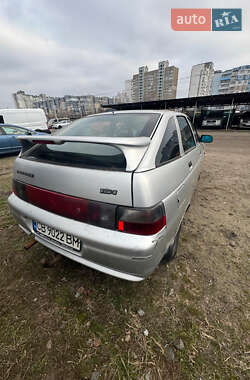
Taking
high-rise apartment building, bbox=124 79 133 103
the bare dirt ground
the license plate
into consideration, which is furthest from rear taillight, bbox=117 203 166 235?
high-rise apartment building, bbox=124 79 133 103

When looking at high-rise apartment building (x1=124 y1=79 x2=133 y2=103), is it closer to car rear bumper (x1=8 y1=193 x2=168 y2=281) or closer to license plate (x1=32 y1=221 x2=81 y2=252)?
license plate (x1=32 y1=221 x2=81 y2=252)

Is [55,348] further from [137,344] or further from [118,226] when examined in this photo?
[118,226]

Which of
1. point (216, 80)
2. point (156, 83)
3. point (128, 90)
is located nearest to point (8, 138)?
point (156, 83)

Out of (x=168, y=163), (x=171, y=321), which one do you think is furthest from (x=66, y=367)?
(x=168, y=163)

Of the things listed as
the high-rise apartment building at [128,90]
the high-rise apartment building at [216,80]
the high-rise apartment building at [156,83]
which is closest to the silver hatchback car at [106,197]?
the high-rise apartment building at [156,83]

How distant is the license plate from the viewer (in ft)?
3.94

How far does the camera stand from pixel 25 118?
12133 mm

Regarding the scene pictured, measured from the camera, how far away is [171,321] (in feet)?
4.16

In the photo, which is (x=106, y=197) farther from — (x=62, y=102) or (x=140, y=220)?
(x=62, y=102)

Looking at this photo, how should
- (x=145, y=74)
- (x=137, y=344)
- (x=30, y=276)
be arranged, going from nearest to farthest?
(x=137, y=344) → (x=30, y=276) → (x=145, y=74)

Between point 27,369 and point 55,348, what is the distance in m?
0.17

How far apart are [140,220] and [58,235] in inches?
28.3

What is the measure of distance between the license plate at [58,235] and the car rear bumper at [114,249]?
0.15 ft

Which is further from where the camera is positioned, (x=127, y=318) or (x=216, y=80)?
(x=216, y=80)
